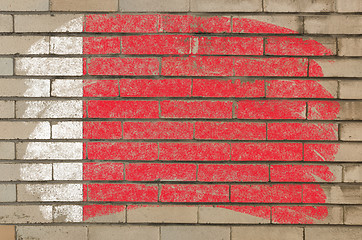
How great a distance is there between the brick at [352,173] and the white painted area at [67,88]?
194cm

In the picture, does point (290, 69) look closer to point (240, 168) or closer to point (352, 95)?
point (352, 95)

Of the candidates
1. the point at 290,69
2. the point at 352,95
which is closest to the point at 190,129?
the point at 290,69

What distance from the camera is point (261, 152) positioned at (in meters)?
1.75

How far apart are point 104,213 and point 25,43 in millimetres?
1323

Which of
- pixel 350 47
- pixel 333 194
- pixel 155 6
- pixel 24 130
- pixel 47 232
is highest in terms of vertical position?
pixel 155 6

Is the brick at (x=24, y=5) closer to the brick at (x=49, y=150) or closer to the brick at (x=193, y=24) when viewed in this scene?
the brick at (x=193, y=24)

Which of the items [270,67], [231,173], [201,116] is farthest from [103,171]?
[270,67]

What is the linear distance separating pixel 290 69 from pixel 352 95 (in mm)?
471

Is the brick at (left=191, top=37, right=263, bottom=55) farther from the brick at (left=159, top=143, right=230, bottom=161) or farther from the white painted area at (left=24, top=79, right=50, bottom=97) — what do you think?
the white painted area at (left=24, top=79, right=50, bottom=97)

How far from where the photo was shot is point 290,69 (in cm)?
175

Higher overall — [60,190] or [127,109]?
[127,109]

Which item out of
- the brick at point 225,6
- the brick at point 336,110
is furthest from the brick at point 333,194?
the brick at point 225,6

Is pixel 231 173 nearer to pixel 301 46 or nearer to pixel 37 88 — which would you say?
pixel 301 46

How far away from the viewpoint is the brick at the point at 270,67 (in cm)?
175
